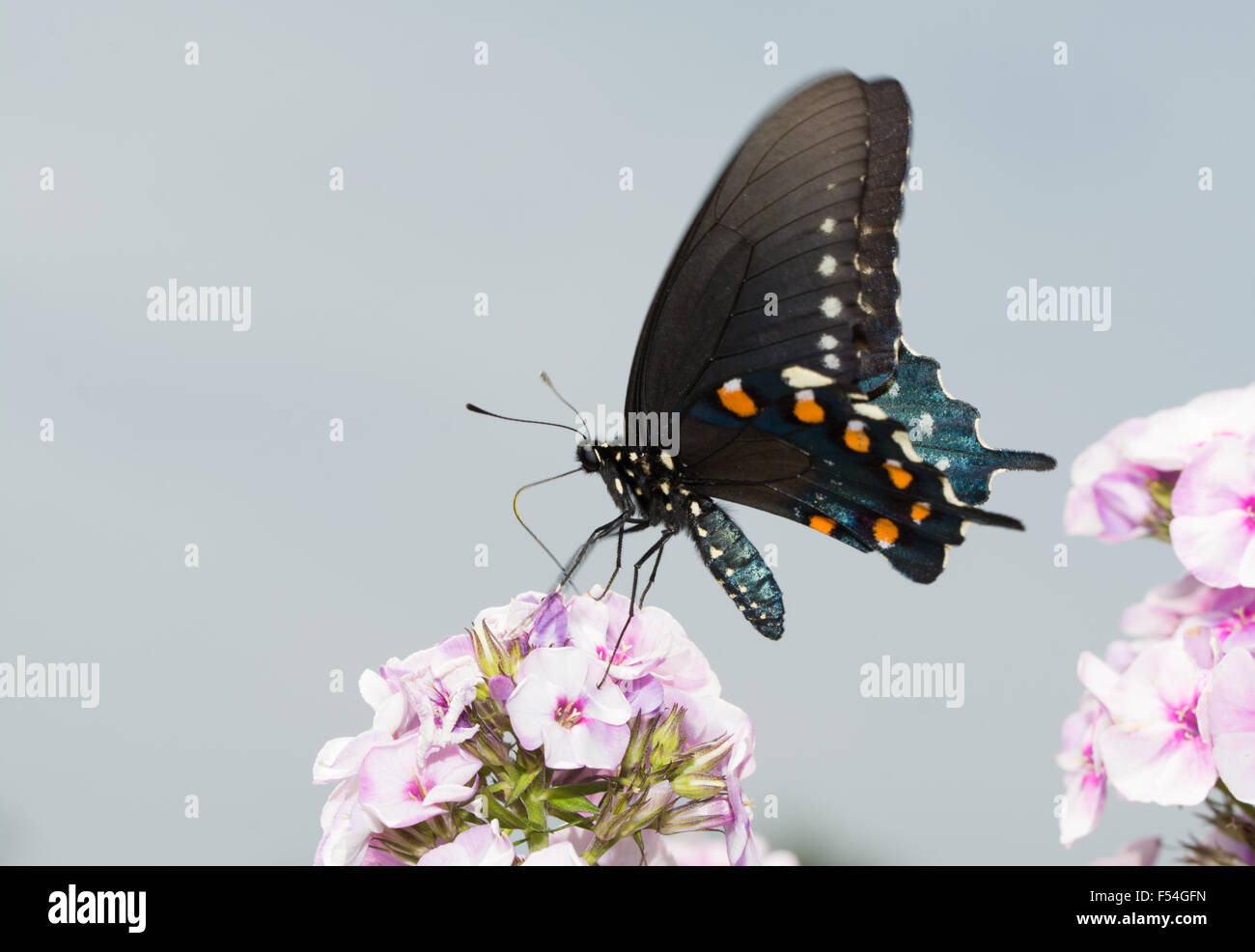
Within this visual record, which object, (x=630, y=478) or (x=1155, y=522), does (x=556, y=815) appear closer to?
(x=630, y=478)

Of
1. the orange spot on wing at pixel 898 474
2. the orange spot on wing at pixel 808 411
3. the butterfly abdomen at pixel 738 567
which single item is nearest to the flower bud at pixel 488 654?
the butterfly abdomen at pixel 738 567

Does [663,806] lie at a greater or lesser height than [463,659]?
lesser

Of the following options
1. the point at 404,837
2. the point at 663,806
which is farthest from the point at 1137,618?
the point at 404,837

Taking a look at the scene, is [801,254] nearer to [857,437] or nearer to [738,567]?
[857,437]

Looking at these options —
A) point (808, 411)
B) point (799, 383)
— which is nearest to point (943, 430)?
point (808, 411)

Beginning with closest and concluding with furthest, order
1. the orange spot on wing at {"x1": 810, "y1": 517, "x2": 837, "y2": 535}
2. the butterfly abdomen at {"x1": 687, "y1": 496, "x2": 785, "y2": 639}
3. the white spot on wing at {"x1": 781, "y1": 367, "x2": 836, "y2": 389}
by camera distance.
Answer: the white spot on wing at {"x1": 781, "y1": 367, "x2": 836, "y2": 389}
the butterfly abdomen at {"x1": 687, "y1": 496, "x2": 785, "y2": 639}
the orange spot on wing at {"x1": 810, "y1": 517, "x2": 837, "y2": 535}

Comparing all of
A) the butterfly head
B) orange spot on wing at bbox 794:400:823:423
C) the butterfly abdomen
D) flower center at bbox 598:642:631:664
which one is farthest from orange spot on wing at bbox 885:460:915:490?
flower center at bbox 598:642:631:664

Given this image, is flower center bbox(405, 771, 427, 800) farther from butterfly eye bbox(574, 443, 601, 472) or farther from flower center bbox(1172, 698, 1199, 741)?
flower center bbox(1172, 698, 1199, 741)
